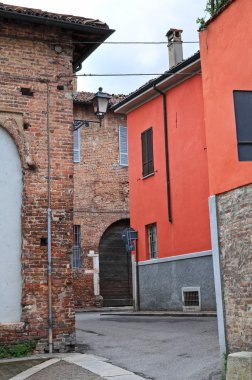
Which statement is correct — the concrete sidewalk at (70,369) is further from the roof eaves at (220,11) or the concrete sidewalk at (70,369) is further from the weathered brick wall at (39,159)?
the roof eaves at (220,11)

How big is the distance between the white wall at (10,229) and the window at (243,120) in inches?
207

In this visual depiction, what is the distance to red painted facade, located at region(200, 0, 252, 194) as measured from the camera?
7.28 m

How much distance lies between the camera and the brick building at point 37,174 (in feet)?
31.1

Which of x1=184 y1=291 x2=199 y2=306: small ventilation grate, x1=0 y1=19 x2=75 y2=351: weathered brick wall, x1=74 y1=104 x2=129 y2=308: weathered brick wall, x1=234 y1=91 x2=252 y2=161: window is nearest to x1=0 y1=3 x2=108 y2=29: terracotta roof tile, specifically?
x1=0 y1=19 x2=75 y2=351: weathered brick wall

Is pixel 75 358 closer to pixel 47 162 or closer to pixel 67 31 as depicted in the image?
pixel 47 162

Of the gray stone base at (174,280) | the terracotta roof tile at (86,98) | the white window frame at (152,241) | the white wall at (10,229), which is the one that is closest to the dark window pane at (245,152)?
the white wall at (10,229)

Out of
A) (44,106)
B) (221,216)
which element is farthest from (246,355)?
(44,106)

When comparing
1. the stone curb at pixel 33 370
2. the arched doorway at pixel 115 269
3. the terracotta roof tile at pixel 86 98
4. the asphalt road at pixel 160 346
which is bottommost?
the stone curb at pixel 33 370

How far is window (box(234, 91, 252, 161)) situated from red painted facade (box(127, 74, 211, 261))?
9.74 meters

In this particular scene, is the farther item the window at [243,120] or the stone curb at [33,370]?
the stone curb at [33,370]

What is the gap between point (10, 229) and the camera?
380 inches

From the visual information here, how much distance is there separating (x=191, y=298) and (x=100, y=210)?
8266mm

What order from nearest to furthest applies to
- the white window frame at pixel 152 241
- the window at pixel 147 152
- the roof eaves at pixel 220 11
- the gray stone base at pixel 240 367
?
1. the gray stone base at pixel 240 367
2. the roof eaves at pixel 220 11
3. the white window frame at pixel 152 241
4. the window at pixel 147 152

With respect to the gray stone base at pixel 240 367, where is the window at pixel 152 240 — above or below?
above
